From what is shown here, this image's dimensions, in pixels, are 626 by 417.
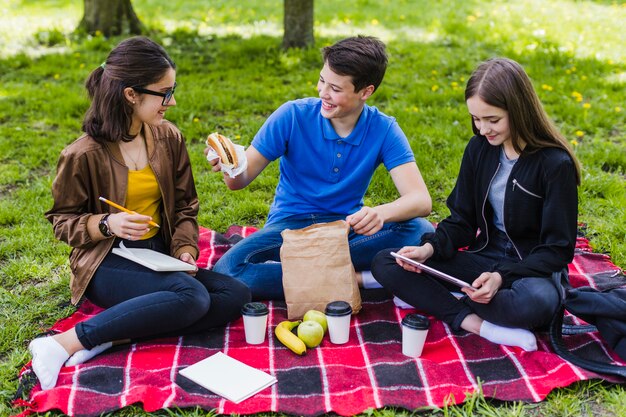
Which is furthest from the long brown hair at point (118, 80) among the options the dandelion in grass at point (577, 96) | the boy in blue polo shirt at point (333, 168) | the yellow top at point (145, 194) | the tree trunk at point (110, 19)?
the tree trunk at point (110, 19)

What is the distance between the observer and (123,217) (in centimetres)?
316

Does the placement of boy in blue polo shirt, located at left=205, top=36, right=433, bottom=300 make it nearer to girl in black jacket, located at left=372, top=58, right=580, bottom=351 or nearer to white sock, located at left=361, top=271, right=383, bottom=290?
white sock, located at left=361, top=271, right=383, bottom=290

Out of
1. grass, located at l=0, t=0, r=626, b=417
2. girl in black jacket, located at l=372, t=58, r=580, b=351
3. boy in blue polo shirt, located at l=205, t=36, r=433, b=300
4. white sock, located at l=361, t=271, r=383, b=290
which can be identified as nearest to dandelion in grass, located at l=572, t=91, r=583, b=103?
grass, located at l=0, t=0, r=626, b=417

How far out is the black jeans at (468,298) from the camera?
3156 millimetres

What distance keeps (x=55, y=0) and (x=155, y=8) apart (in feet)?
6.96

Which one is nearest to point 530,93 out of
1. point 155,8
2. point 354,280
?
point 354,280

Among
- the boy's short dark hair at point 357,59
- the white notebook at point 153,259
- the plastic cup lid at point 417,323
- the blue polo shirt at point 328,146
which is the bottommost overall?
the plastic cup lid at point 417,323

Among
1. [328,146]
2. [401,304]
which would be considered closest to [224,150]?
[328,146]

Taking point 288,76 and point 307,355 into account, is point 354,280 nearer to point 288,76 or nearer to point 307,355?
point 307,355

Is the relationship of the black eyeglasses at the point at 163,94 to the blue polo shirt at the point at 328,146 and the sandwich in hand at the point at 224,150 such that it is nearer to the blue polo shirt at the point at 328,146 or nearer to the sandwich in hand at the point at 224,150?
the sandwich in hand at the point at 224,150

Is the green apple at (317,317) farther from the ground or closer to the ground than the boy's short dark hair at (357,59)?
closer to the ground

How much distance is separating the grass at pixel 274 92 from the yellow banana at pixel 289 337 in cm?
55

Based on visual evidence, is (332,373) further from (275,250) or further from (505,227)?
(505,227)

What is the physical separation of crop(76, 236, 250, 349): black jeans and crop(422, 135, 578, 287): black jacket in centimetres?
106
